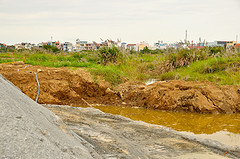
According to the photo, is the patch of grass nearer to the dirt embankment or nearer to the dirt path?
the dirt embankment

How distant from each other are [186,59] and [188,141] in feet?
32.5

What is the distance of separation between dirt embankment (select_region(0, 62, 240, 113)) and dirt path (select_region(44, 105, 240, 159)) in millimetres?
3122

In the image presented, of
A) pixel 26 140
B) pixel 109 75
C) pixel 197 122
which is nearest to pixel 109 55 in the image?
pixel 109 75

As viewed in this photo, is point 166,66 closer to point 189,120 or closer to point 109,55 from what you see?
point 109,55

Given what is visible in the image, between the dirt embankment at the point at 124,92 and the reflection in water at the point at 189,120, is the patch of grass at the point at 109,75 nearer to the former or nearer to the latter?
the dirt embankment at the point at 124,92

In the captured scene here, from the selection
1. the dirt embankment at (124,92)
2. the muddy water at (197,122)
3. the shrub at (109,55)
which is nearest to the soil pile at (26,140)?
the muddy water at (197,122)

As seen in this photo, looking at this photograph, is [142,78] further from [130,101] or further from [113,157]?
[113,157]

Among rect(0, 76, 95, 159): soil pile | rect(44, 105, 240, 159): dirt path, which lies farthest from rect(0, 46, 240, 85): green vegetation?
rect(0, 76, 95, 159): soil pile

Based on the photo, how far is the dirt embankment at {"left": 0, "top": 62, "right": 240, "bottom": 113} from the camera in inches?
279

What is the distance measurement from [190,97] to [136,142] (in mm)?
4047

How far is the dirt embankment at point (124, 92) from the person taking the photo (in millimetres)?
7078

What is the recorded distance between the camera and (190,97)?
7.20 m

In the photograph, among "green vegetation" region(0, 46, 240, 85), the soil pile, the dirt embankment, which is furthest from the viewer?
"green vegetation" region(0, 46, 240, 85)

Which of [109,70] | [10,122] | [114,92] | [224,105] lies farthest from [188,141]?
[109,70]
